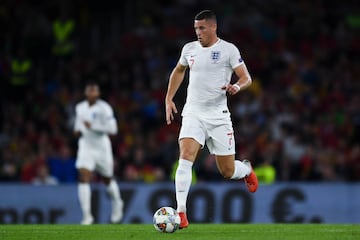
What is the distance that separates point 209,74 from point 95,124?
19.4 ft

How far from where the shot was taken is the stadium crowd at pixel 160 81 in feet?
70.2

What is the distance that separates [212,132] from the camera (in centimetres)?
1243

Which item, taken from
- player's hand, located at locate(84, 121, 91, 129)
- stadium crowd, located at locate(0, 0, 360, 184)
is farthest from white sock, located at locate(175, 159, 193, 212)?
stadium crowd, located at locate(0, 0, 360, 184)

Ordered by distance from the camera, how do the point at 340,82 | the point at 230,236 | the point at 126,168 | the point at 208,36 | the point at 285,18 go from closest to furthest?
the point at 230,236
the point at 208,36
the point at 126,168
the point at 340,82
the point at 285,18

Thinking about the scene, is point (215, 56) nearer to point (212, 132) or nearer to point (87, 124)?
point (212, 132)

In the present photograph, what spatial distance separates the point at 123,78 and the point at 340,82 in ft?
16.1

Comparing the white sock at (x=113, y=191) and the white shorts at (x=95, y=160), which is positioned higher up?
the white shorts at (x=95, y=160)

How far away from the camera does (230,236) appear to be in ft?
37.7

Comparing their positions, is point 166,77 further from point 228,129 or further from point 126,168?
point 228,129

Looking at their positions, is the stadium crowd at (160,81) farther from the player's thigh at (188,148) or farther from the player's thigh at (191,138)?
the player's thigh at (188,148)

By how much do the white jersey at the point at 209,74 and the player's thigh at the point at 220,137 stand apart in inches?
6.4

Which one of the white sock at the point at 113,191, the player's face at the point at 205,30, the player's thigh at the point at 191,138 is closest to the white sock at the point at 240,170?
the player's thigh at the point at 191,138

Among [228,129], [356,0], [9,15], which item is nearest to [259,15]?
[356,0]

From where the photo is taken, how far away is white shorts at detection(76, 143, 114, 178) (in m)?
18.2
